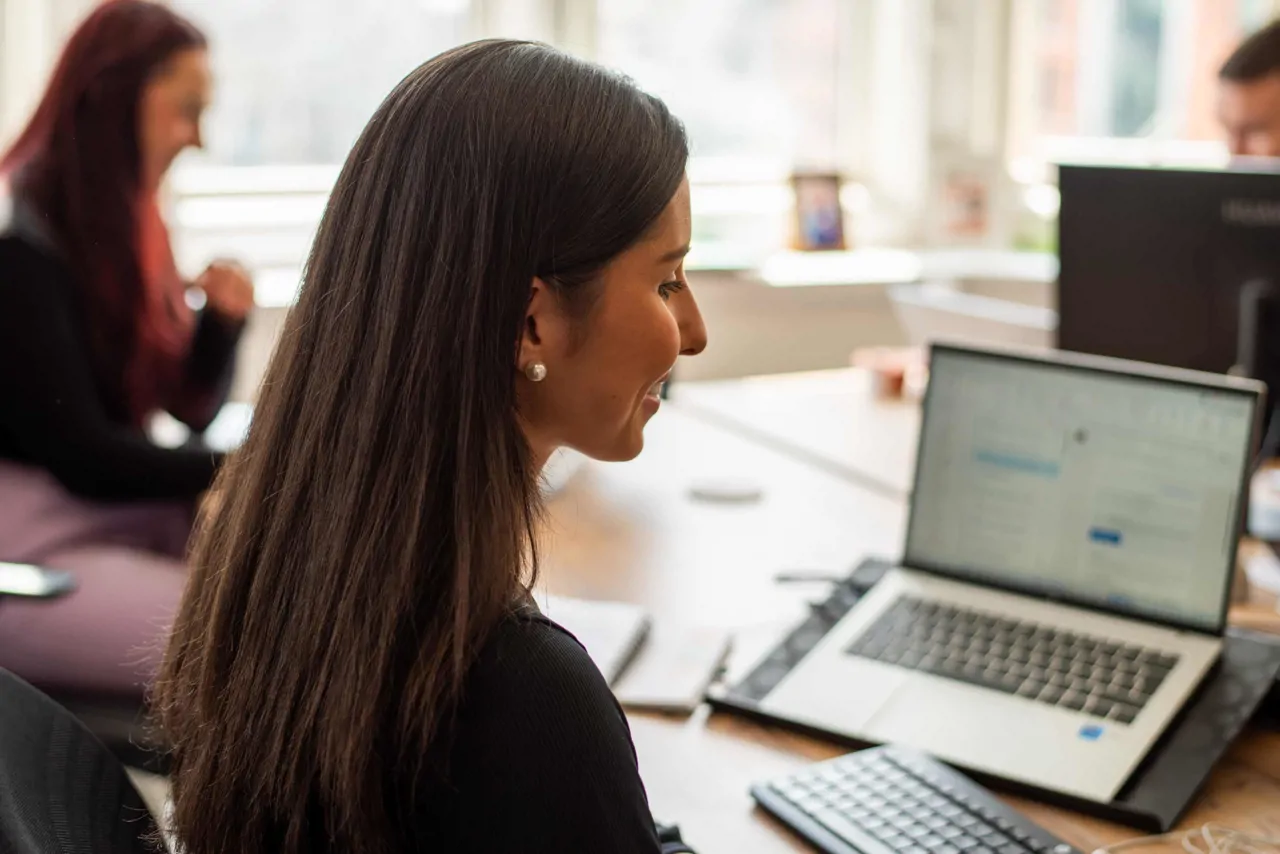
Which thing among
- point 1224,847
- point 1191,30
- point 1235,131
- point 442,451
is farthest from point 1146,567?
point 1191,30

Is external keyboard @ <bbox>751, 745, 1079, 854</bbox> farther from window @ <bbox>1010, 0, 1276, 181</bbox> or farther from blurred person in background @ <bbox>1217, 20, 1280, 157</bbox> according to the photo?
window @ <bbox>1010, 0, 1276, 181</bbox>

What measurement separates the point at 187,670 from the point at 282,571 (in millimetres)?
167

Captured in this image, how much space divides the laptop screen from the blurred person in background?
1784 millimetres

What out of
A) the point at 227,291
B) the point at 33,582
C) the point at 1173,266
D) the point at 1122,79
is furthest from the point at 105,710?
the point at 1122,79

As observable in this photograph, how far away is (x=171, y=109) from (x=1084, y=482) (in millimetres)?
1479

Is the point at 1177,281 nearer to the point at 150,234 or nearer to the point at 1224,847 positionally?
the point at 1224,847

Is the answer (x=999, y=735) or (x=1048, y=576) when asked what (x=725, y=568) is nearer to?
(x=1048, y=576)

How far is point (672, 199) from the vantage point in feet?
2.91

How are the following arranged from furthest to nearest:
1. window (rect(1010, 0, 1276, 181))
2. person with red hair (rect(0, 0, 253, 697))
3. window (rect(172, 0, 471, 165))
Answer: window (rect(1010, 0, 1276, 181)) → window (rect(172, 0, 471, 165)) → person with red hair (rect(0, 0, 253, 697))

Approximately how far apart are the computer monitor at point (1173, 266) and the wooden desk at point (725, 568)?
1.30ft

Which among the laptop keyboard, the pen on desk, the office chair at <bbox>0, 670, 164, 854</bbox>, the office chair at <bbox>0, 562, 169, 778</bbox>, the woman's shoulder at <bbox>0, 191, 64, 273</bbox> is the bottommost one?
the office chair at <bbox>0, 562, 169, 778</bbox>

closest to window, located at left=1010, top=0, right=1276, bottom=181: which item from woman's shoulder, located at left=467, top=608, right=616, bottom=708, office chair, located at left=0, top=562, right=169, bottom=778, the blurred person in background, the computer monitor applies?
the blurred person in background

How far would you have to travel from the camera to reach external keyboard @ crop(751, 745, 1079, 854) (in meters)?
1.00

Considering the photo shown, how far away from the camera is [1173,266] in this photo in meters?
1.88
